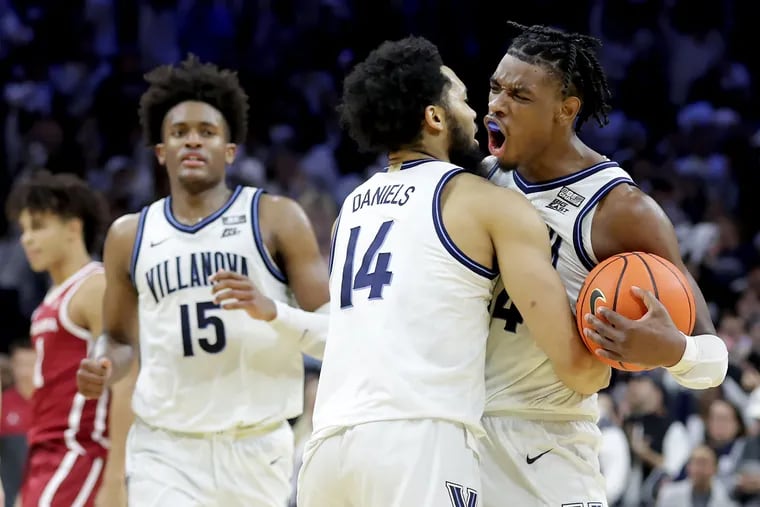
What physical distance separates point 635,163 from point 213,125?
8348 mm

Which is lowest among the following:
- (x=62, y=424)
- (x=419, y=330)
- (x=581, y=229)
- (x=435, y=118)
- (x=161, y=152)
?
(x=62, y=424)

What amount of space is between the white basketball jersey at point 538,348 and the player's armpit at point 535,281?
0.26m

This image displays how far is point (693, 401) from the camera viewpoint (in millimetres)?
10242

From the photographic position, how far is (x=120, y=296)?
224 inches

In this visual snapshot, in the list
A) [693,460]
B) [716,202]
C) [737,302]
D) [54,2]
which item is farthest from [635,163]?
[54,2]

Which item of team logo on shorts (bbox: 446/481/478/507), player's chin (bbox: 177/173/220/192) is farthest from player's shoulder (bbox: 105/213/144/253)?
team logo on shorts (bbox: 446/481/478/507)

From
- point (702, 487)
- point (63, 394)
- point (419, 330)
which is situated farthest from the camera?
point (702, 487)

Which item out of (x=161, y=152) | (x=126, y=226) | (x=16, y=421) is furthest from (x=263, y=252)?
(x=16, y=421)

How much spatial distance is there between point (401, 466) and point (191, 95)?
2.93 m

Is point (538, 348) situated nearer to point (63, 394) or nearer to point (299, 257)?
point (299, 257)

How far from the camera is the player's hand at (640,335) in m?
3.56

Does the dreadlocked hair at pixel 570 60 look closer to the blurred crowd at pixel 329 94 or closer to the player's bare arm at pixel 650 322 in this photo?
the player's bare arm at pixel 650 322

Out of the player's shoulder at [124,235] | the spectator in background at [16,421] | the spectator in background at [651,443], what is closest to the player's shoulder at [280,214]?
the player's shoulder at [124,235]

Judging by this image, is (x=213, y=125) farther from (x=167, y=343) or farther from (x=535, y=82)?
(x=535, y=82)
